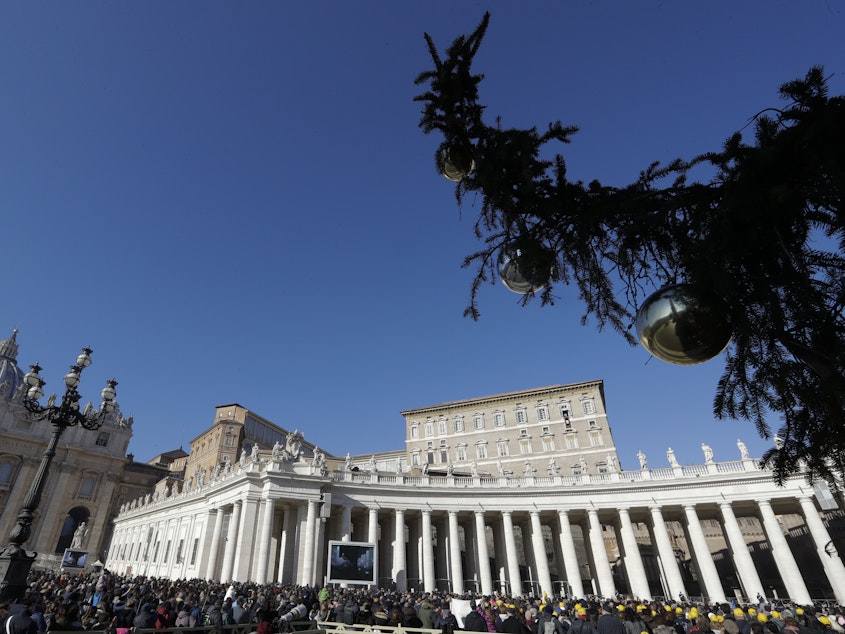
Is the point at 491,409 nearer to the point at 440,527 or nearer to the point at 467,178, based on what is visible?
the point at 440,527

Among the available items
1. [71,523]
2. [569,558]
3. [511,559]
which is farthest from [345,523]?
[71,523]

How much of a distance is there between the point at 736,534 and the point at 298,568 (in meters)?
31.9

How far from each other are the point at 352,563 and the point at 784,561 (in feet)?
101

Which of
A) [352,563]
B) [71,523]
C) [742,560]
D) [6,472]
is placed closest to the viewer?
[352,563]

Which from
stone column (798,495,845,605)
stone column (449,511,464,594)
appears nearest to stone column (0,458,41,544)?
stone column (449,511,464,594)

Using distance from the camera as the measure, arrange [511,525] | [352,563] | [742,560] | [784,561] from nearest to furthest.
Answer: [352,563], [784,561], [742,560], [511,525]

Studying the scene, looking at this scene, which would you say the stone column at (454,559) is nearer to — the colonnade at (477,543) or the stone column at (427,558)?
the colonnade at (477,543)

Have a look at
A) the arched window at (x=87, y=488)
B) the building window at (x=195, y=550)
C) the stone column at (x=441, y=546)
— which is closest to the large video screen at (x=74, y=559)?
the building window at (x=195, y=550)

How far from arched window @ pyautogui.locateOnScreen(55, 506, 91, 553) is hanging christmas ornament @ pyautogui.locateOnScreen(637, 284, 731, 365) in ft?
265

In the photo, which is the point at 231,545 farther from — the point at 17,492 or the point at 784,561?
the point at 17,492

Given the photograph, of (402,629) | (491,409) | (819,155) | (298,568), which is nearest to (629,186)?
(819,155)

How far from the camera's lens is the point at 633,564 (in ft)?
105

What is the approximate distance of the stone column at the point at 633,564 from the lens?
1229 inches

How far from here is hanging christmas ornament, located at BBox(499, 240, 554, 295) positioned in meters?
2.96
